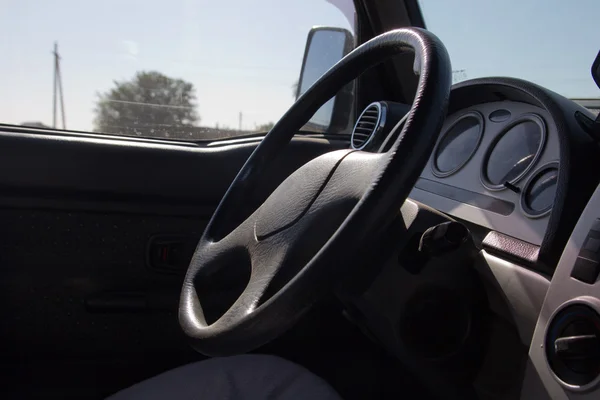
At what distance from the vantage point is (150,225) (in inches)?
65.9

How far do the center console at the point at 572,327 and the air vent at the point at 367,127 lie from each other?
2.41ft

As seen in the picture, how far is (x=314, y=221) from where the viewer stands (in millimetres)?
870

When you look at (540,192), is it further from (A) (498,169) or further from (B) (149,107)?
(B) (149,107)

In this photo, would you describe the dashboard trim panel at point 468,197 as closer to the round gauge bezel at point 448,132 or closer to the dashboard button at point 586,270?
the round gauge bezel at point 448,132

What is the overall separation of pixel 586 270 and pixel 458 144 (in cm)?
65

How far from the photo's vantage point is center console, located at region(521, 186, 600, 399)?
2.59ft

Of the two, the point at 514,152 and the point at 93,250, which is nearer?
the point at 514,152

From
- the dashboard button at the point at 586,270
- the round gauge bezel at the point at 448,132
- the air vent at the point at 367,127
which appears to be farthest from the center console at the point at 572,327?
the air vent at the point at 367,127

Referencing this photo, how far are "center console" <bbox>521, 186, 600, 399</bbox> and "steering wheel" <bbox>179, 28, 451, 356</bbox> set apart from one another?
302mm

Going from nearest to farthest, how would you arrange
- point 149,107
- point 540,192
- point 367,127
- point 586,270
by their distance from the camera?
1. point 586,270
2. point 540,192
3. point 367,127
4. point 149,107

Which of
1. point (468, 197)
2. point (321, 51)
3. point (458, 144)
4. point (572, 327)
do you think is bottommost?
point (572, 327)

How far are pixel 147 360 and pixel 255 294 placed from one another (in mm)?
958

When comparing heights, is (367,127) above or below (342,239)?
above

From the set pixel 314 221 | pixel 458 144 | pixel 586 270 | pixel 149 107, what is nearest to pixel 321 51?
pixel 149 107
